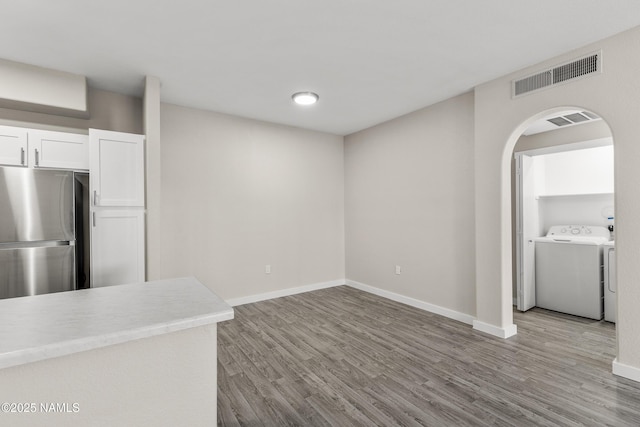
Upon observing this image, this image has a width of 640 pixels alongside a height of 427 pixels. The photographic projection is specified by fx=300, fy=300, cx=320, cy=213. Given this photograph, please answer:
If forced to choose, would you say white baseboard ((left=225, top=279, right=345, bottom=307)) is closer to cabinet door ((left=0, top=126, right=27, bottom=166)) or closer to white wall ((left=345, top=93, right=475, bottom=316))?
white wall ((left=345, top=93, right=475, bottom=316))

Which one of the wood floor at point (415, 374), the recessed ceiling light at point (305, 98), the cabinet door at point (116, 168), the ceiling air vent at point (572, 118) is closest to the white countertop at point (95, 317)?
the wood floor at point (415, 374)

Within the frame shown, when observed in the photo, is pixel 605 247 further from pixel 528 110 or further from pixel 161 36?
pixel 161 36

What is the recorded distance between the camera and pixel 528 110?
291cm

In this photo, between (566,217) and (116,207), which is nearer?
(116,207)

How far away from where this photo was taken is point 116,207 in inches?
115

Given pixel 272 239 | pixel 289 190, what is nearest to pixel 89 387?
pixel 272 239

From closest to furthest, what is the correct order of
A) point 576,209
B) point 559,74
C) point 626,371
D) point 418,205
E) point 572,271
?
point 626,371, point 559,74, point 572,271, point 418,205, point 576,209

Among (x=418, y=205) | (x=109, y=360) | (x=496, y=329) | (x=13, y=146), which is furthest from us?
(x=418, y=205)

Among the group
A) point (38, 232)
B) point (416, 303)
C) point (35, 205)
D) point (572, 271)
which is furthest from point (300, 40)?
point (572, 271)

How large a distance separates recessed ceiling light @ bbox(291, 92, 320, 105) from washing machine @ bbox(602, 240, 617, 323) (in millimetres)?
3983

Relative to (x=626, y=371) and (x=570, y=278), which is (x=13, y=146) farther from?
(x=570, y=278)

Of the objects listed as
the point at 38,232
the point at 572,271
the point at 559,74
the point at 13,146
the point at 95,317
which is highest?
the point at 559,74

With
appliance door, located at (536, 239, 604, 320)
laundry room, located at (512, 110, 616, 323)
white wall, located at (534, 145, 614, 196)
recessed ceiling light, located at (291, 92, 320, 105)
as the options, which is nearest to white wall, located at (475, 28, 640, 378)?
laundry room, located at (512, 110, 616, 323)

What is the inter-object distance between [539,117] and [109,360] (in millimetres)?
3707
